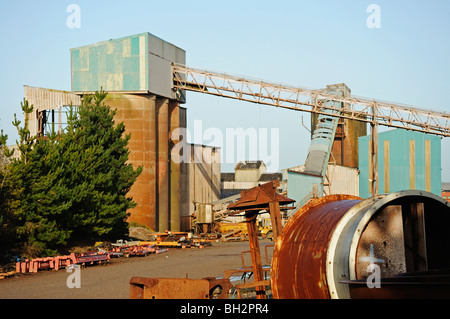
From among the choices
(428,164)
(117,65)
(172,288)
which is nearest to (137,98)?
(117,65)

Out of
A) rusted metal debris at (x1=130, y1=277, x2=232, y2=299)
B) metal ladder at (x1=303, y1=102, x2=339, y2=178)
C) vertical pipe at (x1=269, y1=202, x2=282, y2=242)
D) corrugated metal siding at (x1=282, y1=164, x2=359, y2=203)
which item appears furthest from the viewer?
metal ladder at (x1=303, y1=102, x2=339, y2=178)

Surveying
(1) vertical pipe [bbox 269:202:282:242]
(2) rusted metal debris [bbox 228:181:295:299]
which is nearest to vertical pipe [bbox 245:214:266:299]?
(2) rusted metal debris [bbox 228:181:295:299]

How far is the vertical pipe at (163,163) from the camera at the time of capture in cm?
4319

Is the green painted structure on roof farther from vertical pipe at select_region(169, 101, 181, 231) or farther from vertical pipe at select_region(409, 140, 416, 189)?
vertical pipe at select_region(409, 140, 416, 189)

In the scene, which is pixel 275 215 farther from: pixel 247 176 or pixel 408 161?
pixel 247 176

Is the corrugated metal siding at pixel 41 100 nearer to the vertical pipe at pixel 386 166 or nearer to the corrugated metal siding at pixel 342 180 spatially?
the corrugated metal siding at pixel 342 180

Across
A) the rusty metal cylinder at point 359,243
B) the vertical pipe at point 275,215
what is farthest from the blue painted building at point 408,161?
the rusty metal cylinder at point 359,243

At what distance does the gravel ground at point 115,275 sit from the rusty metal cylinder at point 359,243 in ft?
17.9

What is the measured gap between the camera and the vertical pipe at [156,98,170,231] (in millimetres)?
43188

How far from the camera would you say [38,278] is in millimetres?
19641

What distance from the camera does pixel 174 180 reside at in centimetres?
4553

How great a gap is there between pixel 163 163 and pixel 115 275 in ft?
77.8

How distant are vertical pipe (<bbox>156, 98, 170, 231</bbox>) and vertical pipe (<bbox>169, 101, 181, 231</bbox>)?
4.16 ft
